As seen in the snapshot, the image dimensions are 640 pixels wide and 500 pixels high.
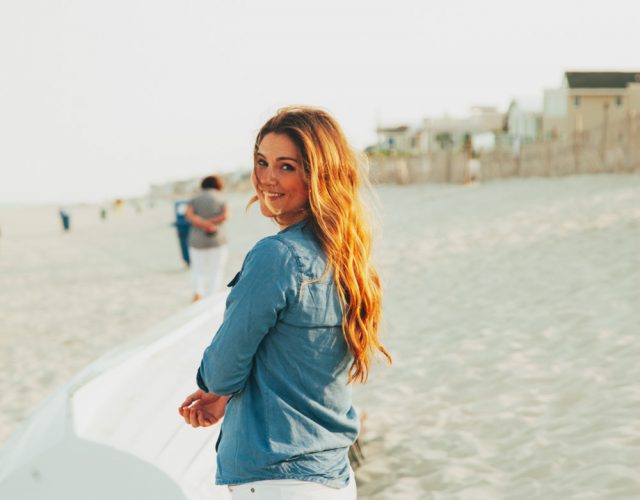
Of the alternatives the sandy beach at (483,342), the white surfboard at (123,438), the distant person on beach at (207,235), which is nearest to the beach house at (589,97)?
the sandy beach at (483,342)

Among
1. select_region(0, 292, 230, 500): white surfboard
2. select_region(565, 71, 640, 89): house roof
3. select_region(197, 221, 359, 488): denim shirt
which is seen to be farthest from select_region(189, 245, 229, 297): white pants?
select_region(565, 71, 640, 89): house roof

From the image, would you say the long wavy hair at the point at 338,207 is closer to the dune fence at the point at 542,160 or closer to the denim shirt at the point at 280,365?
the denim shirt at the point at 280,365

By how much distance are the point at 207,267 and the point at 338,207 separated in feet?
19.9

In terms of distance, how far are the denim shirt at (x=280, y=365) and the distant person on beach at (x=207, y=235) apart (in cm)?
577

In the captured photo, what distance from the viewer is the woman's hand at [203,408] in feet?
4.72

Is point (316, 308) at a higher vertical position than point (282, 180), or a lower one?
lower

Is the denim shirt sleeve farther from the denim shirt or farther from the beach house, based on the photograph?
the beach house

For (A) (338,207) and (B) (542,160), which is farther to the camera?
(B) (542,160)

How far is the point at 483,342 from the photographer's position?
5.45 m

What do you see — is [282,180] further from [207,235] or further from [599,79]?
[599,79]

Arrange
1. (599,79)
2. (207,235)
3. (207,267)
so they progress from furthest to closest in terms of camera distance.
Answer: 1. (599,79)
2. (207,267)
3. (207,235)

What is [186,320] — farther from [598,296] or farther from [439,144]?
[439,144]

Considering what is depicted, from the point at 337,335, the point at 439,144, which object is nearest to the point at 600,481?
the point at 337,335

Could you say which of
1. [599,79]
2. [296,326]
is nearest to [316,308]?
[296,326]
